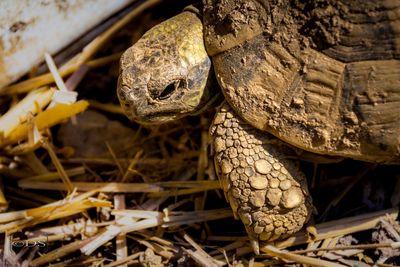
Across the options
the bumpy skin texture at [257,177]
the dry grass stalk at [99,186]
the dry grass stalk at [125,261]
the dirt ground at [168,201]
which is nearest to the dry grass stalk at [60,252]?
the dirt ground at [168,201]

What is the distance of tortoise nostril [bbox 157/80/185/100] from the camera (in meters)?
2.63

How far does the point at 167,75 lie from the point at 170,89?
3.3 inches

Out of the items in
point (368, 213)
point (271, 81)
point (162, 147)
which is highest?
point (271, 81)

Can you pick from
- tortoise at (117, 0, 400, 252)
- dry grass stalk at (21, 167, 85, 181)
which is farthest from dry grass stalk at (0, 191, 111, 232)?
tortoise at (117, 0, 400, 252)

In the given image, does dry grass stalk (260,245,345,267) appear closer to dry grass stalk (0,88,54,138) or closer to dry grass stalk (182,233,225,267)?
dry grass stalk (182,233,225,267)

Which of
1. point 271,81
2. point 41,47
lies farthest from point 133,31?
point 271,81

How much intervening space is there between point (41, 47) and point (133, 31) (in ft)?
2.26

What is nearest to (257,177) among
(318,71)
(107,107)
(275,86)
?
A: (275,86)

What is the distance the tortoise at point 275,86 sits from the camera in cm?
235

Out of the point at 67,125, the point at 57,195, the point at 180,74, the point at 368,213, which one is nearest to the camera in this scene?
the point at 180,74

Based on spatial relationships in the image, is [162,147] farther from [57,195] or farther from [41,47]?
[41,47]

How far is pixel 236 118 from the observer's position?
2.62 meters

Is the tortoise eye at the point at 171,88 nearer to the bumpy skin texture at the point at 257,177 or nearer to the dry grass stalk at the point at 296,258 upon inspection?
the bumpy skin texture at the point at 257,177

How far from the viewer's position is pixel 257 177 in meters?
2.58
